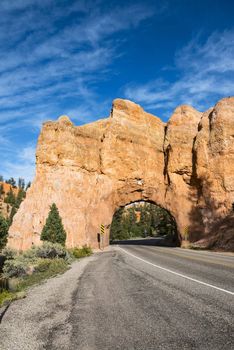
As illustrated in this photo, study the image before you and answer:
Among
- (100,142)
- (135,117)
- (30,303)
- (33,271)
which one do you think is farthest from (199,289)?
(135,117)

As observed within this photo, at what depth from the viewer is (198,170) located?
42.1 m

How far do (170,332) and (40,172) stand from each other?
3862 cm

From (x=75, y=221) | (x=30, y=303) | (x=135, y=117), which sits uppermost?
(x=135, y=117)

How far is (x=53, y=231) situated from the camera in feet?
106

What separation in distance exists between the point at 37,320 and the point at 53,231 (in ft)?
86.5

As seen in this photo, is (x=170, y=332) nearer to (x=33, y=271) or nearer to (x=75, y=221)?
(x=33, y=271)

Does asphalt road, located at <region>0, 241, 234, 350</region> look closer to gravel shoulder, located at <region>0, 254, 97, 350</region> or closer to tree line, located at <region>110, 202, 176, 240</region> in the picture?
gravel shoulder, located at <region>0, 254, 97, 350</region>

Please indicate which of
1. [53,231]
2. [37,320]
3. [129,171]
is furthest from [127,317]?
[129,171]

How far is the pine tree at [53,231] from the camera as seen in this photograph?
105ft

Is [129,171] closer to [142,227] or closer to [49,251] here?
[49,251]

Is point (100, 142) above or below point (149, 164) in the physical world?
above

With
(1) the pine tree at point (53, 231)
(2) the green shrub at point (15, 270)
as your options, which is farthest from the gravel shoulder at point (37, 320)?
(1) the pine tree at point (53, 231)

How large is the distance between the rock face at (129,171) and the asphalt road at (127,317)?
99.1 feet

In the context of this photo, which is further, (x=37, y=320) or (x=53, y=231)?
(x=53, y=231)
